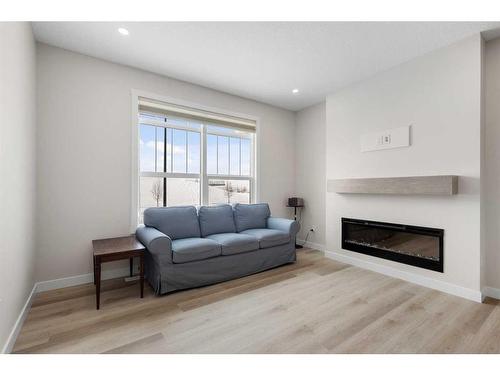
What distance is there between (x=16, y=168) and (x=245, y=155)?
3.05m

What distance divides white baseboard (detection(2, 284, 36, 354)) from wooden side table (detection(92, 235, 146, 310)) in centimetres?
51

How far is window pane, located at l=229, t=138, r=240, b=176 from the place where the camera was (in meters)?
4.05

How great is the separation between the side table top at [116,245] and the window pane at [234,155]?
6.34ft

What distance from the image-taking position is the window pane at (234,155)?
13.3ft

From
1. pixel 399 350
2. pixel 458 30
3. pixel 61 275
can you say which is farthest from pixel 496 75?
pixel 61 275

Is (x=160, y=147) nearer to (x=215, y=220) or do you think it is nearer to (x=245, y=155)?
(x=215, y=220)

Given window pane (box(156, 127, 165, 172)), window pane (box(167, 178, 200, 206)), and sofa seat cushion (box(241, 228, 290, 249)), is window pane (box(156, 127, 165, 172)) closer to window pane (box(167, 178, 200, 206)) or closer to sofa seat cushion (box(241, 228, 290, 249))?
window pane (box(167, 178, 200, 206))

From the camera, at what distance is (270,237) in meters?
3.16

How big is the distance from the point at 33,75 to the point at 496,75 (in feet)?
15.6

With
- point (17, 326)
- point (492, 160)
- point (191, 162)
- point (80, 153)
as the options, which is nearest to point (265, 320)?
point (17, 326)

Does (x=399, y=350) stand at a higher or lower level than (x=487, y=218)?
lower

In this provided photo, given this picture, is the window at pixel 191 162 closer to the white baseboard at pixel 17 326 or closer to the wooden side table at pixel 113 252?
the wooden side table at pixel 113 252

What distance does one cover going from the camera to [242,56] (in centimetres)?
Answer: 273
